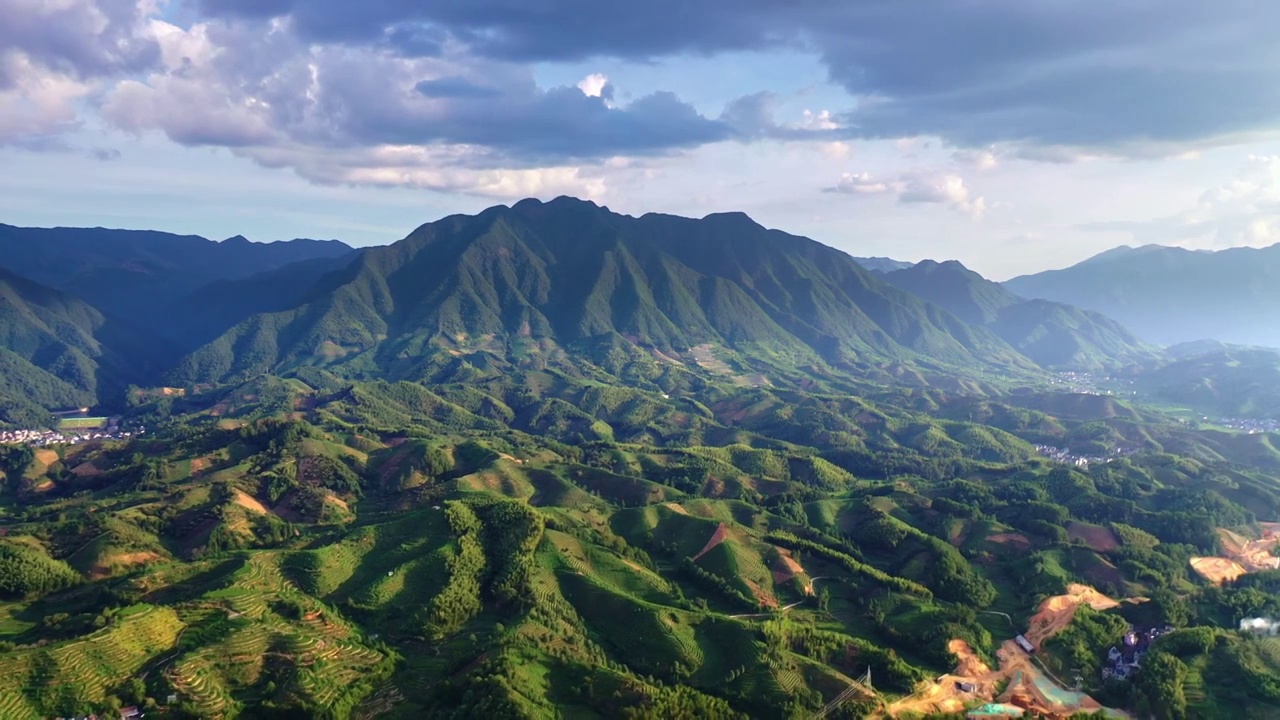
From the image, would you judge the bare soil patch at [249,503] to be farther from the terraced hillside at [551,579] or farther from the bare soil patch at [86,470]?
the bare soil patch at [86,470]

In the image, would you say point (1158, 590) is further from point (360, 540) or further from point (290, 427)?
point (290, 427)

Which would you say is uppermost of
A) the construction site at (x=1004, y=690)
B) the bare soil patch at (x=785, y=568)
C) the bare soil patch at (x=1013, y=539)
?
the bare soil patch at (x=1013, y=539)

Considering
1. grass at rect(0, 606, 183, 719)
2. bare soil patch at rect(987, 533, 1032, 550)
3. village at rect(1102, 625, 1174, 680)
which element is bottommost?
village at rect(1102, 625, 1174, 680)

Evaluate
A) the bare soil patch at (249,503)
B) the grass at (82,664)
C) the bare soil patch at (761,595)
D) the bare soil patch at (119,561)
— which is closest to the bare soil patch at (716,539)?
the bare soil patch at (761,595)

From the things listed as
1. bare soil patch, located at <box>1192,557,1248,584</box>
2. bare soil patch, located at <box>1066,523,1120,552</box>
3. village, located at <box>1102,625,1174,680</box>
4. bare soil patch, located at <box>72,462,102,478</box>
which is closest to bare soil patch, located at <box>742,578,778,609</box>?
village, located at <box>1102,625,1174,680</box>

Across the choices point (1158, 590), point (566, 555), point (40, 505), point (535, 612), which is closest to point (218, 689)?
point (535, 612)

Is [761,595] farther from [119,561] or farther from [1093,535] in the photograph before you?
[119,561]

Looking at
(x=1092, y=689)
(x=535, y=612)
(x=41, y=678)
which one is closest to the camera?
(x=41, y=678)

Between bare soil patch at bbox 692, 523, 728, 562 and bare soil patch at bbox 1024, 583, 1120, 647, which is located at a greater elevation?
bare soil patch at bbox 692, 523, 728, 562

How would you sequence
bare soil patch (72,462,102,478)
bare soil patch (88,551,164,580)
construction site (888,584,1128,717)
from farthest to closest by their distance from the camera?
bare soil patch (72,462,102,478) → bare soil patch (88,551,164,580) → construction site (888,584,1128,717)

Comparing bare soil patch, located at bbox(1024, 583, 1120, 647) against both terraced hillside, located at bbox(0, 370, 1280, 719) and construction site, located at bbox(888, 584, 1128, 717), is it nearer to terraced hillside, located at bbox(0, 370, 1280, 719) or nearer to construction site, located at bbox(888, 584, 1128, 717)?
construction site, located at bbox(888, 584, 1128, 717)

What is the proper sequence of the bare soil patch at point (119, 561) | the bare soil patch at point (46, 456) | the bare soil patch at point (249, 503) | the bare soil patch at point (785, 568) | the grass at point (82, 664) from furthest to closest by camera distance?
the bare soil patch at point (46, 456)
the bare soil patch at point (249, 503)
the bare soil patch at point (785, 568)
the bare soil patch at point (119, 561)
the grass at point (82, 664)
